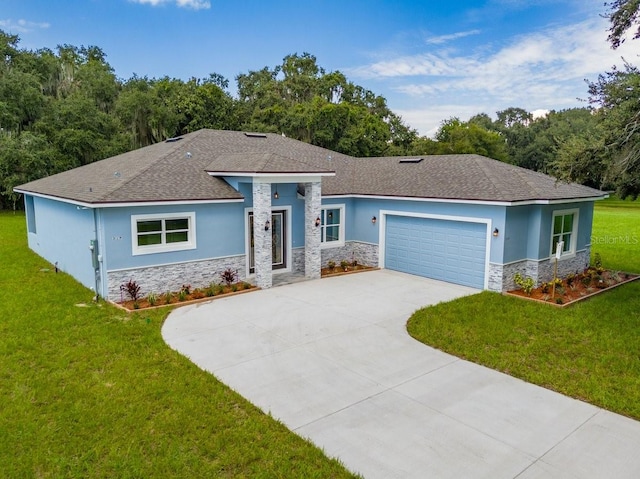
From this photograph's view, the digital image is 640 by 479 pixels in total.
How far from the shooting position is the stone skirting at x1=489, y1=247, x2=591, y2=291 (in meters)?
12.6

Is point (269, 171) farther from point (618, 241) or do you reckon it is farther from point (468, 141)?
point (468, 141)

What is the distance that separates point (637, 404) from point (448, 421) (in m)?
2.93

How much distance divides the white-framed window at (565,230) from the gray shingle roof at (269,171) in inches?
28.4

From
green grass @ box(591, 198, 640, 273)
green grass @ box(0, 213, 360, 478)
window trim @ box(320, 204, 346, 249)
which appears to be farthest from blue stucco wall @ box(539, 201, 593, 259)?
green grass @ box(0, 213, 360, 478)

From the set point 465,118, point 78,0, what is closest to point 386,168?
point 78,0

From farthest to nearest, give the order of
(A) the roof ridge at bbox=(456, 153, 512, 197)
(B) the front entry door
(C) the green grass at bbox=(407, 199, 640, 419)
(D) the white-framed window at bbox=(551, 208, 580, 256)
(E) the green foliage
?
(E) the green foliage, (B) the front entry door, (D) the white-framed window at bbox=(551, 208, 580, 256), (A) the roof ridge at bbox=(456, 153, 512, 197), (C) the green grass at bbox=(407, 199, 640, 419)

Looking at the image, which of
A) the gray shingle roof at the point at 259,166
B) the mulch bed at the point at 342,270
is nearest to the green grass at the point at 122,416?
the gray shingle roof at the point at 259,166

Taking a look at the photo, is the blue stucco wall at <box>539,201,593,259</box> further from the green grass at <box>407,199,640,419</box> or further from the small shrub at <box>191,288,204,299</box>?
the small shrub at <box>191,288,204,299</box>

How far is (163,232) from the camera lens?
472 inches

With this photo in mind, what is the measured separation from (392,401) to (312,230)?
817 centimetres

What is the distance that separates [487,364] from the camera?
7914 millimetres

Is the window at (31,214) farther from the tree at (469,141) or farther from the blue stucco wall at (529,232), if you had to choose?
the tree at (469,141)

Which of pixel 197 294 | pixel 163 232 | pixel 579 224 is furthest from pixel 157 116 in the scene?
pixel 579 224

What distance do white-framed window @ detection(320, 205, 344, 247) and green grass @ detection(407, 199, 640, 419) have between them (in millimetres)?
5693
